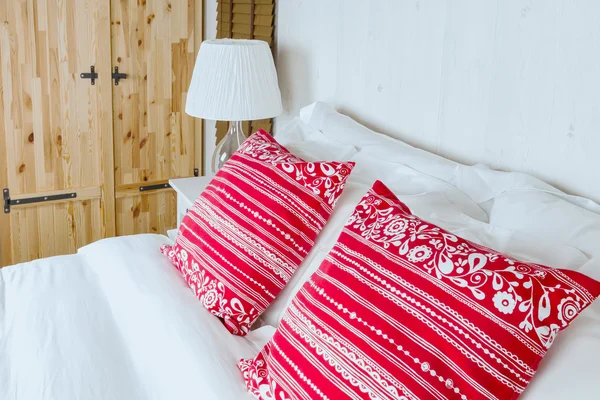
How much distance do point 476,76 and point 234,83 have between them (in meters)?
0.88

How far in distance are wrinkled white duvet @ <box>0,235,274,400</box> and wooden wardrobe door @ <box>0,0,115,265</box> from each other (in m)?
1.21

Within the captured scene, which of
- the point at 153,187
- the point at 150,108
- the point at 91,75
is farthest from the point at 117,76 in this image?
the point at 153,187

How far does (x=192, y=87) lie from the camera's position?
2.21 metres

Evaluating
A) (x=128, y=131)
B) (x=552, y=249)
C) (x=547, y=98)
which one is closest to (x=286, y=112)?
(x=128, y=131)

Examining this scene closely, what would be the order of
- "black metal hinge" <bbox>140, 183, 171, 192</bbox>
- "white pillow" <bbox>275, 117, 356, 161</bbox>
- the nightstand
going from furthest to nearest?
"black metal hinge" <bbox>140, 183, 171, 192</bbox> < the nightstand < "white pillow" <bbox>275, 117, 356, 161</bbox>

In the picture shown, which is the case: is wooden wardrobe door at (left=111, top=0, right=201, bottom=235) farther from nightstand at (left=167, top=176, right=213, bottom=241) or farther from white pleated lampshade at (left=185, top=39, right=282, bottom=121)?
white pleated lampshade at (left=185, top=39, right=282, bottom=121)

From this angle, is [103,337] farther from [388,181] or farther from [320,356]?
[388,181]

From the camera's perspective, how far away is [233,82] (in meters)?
2.11

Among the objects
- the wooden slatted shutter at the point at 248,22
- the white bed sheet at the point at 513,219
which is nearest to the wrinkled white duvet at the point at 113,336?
the white bed sheet at the point at 513,219

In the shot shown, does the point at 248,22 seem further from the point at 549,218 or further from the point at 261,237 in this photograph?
the point at 549,218

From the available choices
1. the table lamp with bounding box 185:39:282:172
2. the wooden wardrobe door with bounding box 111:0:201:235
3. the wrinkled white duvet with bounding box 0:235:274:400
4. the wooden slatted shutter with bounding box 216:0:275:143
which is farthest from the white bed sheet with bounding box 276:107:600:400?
the wooden wardrobe door with bounding box 111:0:201:235

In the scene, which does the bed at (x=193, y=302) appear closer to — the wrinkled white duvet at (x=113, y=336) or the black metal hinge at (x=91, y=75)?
the wrinkled white duvet at (x=113, y=336)

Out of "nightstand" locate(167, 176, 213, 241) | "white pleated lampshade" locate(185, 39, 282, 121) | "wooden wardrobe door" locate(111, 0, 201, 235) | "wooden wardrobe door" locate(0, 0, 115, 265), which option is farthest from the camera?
"wooden wardrobe door" locate(111, 0, 201, 235)

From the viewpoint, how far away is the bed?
1.11m
